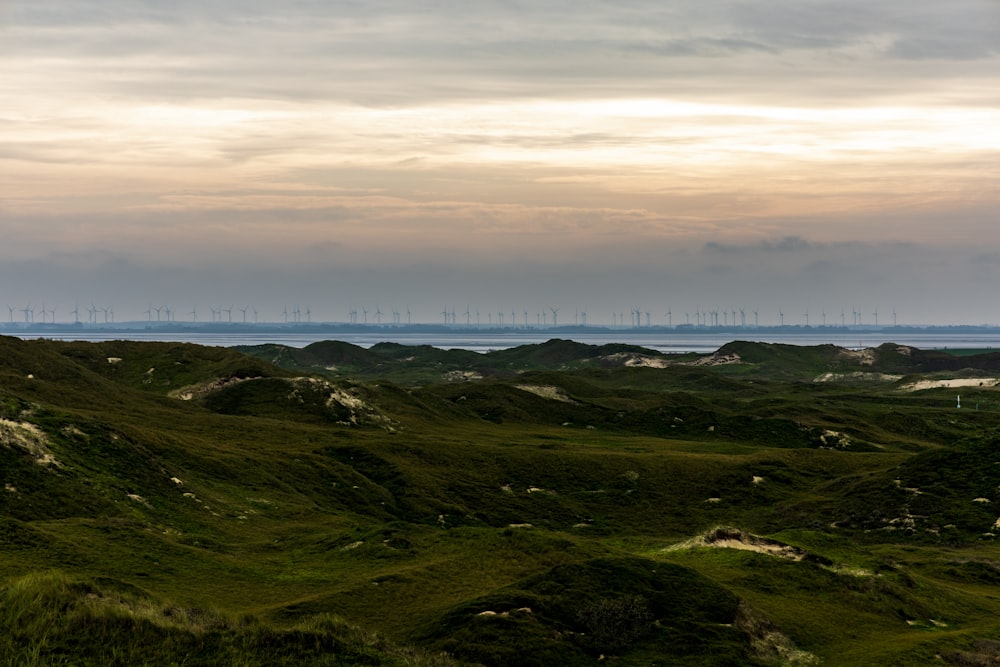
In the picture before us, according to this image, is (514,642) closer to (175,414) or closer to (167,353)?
(175,414)

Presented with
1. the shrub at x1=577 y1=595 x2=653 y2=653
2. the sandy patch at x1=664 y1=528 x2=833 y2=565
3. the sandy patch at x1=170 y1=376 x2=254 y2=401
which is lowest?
the sandy patch at x1=664 y1=528 x2=833 y2=565

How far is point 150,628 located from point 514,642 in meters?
15.0

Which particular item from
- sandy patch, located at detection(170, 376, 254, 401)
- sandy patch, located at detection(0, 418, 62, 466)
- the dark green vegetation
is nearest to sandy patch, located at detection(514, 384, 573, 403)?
the dark green vegetation

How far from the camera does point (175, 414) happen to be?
126125 mm

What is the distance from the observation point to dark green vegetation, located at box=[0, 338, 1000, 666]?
40250 mm

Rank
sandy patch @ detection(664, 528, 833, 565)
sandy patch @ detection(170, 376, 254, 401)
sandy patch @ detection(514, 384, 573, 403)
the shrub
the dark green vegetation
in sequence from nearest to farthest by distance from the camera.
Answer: the dark green vegetation < the shrub < sandy patch @ detection(664, 528, 833, 565) < sandy patch @ detection(170, 376, 254, 401) < sandy patch @ detection(514, 384, 573, 403)

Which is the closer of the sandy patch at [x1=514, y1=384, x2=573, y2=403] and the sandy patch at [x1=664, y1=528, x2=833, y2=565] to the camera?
the sandy patch at [x1=664, y1=528, x2=833, y2=565]

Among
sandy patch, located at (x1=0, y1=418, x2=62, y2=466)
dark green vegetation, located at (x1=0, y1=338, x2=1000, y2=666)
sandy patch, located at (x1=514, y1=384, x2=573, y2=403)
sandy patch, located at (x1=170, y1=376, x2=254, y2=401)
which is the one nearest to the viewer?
dark green vegetation, located at (x1=0, y1=338, x2=1000, y2=666)

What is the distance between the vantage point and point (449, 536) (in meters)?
64.1

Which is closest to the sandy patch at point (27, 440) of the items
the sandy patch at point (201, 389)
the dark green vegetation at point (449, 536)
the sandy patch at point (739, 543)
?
the dark green vegetation at point (449, 536)

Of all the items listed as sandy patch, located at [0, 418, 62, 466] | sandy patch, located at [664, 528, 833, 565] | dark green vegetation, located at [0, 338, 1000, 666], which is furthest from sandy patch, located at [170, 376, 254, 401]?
sandy patch, located at [664, 528, 833, 565]

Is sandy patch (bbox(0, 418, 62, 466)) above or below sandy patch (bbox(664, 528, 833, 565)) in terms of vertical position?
above

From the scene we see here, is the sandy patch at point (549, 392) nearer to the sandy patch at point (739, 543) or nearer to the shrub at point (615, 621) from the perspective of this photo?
the sandy patch at point (739, 543)

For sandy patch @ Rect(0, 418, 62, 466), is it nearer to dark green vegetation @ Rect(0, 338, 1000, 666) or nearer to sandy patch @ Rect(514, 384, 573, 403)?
dark green vegetation @ Rect(0, 338, 1000, 666)
